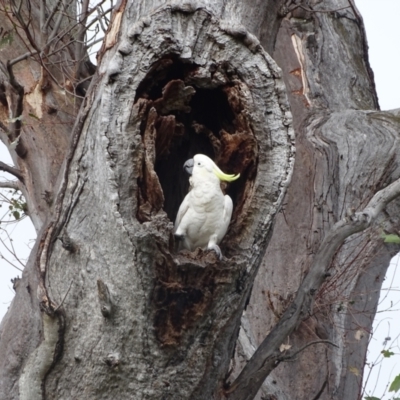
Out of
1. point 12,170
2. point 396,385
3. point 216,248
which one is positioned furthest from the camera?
point 12,170

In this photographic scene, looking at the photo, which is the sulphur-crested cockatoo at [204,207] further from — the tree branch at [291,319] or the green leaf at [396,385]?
the green leaf at [396,385]

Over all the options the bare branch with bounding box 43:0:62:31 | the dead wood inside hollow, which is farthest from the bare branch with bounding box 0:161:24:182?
the dead wood inside hollow

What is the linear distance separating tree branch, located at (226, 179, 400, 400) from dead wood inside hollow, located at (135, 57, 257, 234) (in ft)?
1.27

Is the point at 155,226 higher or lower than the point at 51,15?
lower

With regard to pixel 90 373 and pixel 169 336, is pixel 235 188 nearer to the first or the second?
pixel 169 336

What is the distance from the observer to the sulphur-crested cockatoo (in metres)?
3.09

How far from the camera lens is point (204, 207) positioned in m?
3.14

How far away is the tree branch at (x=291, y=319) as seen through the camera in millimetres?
2971

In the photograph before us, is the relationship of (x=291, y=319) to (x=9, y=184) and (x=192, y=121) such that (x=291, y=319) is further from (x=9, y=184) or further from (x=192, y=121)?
(x=9, y=184)

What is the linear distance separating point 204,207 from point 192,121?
0.39 m

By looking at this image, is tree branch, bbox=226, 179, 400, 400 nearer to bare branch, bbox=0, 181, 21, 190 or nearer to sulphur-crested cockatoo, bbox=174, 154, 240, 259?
sulphur-crested cockatoo, bbox=174, 154, 240, 259

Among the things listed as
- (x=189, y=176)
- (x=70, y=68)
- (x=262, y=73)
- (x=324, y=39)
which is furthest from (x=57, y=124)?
(x=324, y=39)

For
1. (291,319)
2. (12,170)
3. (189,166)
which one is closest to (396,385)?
(291,319)

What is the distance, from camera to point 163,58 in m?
2.85
